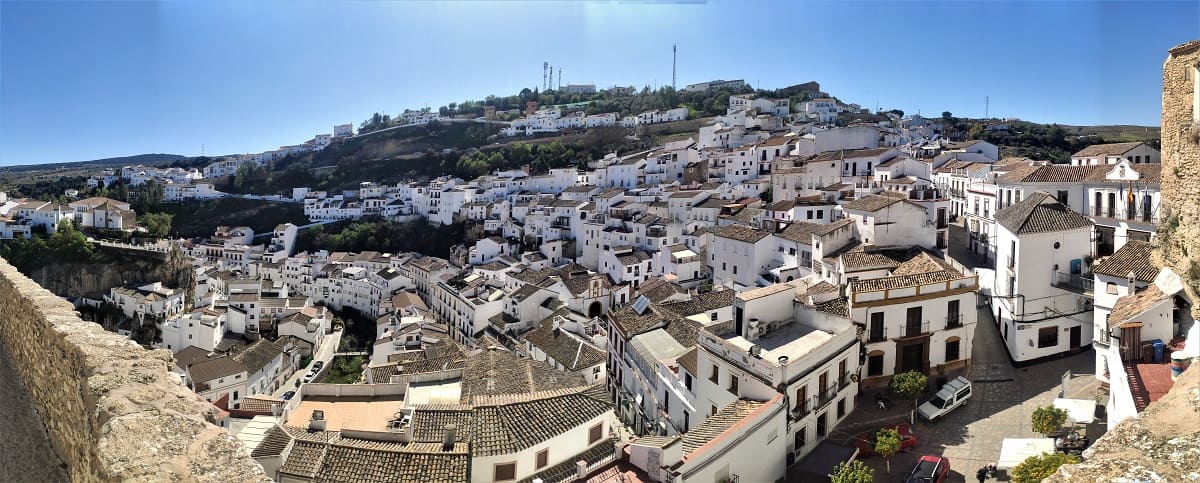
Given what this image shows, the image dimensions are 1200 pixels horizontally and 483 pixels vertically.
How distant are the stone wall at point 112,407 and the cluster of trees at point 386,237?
40.6 meters

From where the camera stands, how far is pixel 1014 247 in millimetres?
12508

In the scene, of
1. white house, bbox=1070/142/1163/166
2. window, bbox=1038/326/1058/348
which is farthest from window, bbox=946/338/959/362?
white house, bbox=1070/142/1163/166

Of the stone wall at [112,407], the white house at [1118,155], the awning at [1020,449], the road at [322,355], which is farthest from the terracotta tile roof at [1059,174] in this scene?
the road at [322,355]

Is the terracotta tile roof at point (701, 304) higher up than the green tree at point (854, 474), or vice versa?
the terracotta tile roof at point (701, 304)

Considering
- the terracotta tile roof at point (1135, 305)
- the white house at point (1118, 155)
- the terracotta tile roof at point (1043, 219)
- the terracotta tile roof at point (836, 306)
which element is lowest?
the terracotta tile roof at point (836, 306)

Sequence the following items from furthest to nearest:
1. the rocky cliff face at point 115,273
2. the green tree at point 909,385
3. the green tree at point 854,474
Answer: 1. the rocky cliff face at point 115,273
2. the green tree at point 909,385
3. the green tree at point 854,474

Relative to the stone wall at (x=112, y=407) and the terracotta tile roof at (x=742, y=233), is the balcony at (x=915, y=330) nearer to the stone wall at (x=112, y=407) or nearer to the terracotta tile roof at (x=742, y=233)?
the stone wall at (x=112, y=407)

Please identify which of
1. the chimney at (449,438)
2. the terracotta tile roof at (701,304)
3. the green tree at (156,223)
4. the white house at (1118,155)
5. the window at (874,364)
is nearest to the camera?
the chimney at (449,438)

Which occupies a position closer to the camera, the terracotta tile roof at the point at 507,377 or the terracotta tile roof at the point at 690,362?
the terracotta tile roof at the point at 690,362

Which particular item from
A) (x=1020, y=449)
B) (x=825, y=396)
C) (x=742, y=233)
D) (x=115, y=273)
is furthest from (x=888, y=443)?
(x=115, y=273)

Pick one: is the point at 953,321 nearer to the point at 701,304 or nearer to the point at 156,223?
the point at 701,304

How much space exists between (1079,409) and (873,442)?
105 inches

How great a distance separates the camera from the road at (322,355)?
2916cm

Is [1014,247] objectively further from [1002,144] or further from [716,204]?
[1002,144]
